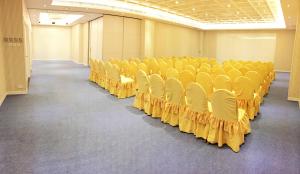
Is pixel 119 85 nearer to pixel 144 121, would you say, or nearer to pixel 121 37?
pixel 144 121

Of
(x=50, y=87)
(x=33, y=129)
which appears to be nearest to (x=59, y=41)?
(x=50, y=87)

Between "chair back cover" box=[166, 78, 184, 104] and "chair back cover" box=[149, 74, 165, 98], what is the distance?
0.19 metres

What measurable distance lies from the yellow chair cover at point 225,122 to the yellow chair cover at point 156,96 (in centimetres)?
145

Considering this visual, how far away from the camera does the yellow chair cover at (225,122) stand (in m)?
3.80

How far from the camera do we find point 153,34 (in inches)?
662

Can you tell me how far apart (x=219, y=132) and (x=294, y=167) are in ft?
3.61

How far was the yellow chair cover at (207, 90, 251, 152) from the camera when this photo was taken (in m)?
3.80

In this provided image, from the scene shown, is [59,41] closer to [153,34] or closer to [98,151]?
[153,34]

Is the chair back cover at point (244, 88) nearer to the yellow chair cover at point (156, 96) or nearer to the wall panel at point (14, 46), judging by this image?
the yellow chair cover at point (156, 96)

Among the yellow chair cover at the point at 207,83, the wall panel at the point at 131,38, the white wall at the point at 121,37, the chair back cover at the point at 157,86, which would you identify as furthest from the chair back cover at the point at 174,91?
the wall panel at the point at 131,38

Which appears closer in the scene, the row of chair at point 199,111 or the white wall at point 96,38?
the row of chair at point 199,111

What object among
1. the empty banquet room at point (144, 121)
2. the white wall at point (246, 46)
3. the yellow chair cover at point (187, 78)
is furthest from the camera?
the white wall at point (246, 46)

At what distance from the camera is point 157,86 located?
5336 mm

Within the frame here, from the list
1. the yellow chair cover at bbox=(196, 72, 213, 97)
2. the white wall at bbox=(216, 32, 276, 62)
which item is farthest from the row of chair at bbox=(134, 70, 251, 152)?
the white wall at bbox=(216, 32, 276, 62)
